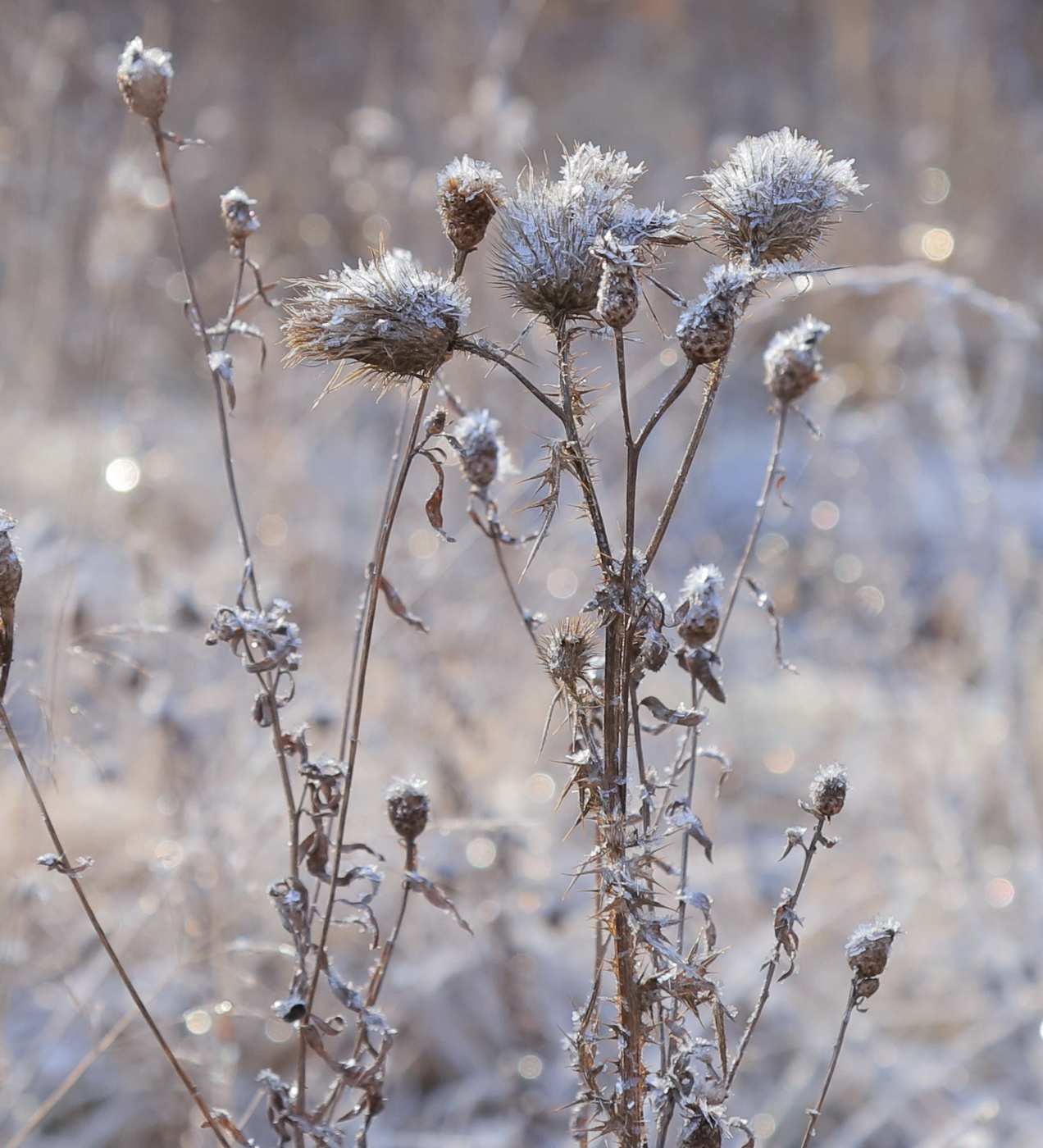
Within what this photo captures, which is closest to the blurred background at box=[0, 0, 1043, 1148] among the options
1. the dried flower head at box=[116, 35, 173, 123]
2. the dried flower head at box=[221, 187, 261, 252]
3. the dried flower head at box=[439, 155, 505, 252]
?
the dried flower head at box=[439, 155, 505, 252]

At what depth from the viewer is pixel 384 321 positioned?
81 cm

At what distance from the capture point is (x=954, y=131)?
938cm

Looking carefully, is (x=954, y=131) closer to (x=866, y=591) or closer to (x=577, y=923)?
(x=866, y=591)

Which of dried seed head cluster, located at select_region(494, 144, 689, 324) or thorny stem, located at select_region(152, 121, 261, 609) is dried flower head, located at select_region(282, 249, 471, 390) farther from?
thorny stem, located at select_region(152, 121, 261, 609)

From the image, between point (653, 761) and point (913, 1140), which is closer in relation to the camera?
point (913, 1140)

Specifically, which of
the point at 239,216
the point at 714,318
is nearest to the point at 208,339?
the point at 239,216

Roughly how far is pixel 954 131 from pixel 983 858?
8055mm

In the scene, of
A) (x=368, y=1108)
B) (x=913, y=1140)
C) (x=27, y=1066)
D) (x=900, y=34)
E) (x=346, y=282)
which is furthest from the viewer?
(x=900, y=34)

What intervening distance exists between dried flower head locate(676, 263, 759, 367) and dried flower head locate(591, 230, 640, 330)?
0.16ft

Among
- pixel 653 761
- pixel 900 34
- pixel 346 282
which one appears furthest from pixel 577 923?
pixel 900 34

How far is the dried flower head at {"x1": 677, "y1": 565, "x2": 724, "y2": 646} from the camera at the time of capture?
934mm

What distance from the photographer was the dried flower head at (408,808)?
99 centimetres

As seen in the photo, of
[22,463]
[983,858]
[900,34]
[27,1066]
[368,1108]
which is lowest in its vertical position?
[368,1108]

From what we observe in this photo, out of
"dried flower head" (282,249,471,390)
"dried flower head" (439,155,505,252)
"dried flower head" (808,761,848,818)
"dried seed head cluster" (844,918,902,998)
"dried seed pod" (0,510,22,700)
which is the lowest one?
"dried seed head cluster" (844,918,902,998)
